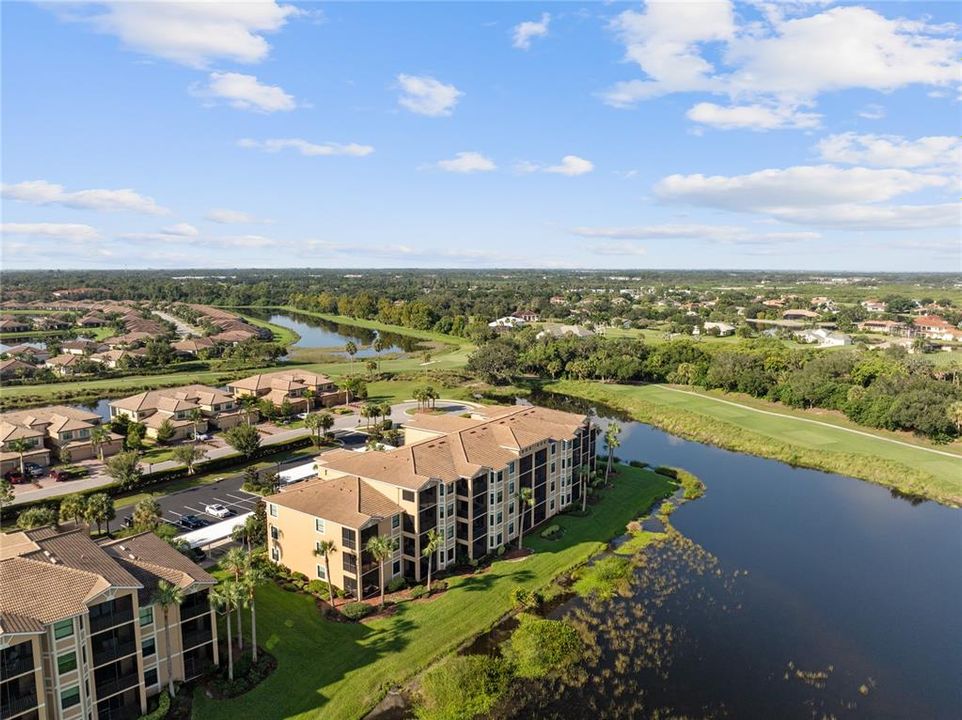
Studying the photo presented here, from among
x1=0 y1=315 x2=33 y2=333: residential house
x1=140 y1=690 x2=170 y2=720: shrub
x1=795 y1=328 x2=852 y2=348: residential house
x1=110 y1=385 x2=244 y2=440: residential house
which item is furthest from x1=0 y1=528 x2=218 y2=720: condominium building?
x1=0 y1=315 x2=33 y2=333: residential house

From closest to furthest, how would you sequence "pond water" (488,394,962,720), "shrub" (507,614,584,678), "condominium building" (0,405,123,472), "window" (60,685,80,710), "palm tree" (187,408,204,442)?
"window" (60,685,80,710)
"pond water" (488,394,962,720)
"shrub" (507,614,584,678)
"condominium building" (0,405,123,472)
"palm tree" (187,408,204,442)

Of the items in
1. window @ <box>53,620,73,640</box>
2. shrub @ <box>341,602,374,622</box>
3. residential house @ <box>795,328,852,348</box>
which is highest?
window @ <box>53,620,73,640</box>

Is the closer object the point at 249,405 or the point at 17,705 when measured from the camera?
the point at 17,705

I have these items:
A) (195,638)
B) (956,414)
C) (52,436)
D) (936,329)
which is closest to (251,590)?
(195,638)

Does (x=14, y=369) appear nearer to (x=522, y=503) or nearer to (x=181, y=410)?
(x=181, y=410)

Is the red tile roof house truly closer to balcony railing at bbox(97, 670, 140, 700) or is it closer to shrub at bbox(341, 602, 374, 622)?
shrub at bbox(341, 602, 374, 622)

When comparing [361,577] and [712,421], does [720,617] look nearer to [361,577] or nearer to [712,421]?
[361,577]

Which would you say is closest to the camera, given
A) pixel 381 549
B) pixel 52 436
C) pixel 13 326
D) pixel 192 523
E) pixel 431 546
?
pixel 381 549
